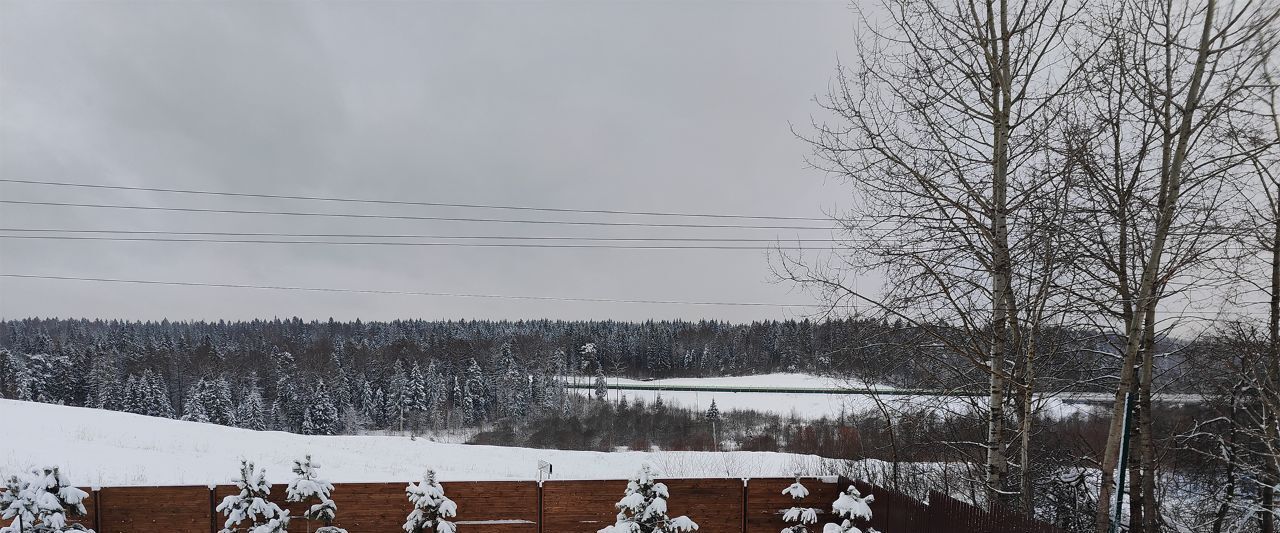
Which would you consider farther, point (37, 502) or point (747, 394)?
point (747, 394)

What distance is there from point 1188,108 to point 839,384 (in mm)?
4742

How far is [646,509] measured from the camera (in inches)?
271

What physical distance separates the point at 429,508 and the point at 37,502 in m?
4.28

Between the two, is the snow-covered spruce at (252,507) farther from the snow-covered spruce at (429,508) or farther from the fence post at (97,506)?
the fence post at (97,506)

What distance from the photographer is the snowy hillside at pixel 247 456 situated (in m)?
13.5

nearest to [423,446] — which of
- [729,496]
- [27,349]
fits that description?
[729,496]

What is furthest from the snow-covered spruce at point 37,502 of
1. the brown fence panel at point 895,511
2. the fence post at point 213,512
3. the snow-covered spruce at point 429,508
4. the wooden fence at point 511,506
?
the brown fence panel at point 895,511

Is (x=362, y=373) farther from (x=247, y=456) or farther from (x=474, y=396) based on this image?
(x=247, y=456)

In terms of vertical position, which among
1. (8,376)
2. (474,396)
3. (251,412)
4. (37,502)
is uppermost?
(37,502)

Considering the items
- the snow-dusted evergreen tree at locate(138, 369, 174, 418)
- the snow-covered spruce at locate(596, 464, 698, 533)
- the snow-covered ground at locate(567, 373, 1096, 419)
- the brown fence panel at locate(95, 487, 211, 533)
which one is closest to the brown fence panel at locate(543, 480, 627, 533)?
the snow-covered spruce at locate(596, 464, 698, 533)

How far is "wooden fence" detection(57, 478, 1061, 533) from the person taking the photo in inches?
318

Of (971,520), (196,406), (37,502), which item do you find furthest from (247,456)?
(196,406)

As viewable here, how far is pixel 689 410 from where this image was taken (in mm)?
47469

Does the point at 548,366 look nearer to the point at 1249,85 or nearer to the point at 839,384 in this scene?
the point at 839,384
